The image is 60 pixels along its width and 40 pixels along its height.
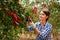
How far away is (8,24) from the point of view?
11.6ft

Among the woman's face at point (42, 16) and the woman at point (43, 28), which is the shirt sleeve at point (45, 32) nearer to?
the woman at point (43, 28)

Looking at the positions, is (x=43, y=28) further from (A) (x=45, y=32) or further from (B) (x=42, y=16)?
(B) (x=42, y=16)

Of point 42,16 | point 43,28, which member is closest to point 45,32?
point 43,28

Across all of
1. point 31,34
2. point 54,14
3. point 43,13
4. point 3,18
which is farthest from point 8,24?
point 54,14

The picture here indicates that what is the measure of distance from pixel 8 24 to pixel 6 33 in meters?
0.14

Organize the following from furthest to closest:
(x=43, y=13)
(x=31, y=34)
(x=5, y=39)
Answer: (x=31, y=34) < (x=43, y=13) < (x=5, y=39)

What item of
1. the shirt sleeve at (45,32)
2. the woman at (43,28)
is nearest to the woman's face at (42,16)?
the woman at (43,28)

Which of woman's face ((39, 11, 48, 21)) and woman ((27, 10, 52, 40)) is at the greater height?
woman's face ((39, 11, 48, 21))

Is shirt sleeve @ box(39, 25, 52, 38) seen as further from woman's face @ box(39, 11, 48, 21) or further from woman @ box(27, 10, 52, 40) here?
woman's face @ box(39, 11, 48, 21)

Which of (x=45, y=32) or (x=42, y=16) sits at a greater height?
(x=42, y=16)

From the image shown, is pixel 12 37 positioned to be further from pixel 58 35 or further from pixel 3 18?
pixel 58 35

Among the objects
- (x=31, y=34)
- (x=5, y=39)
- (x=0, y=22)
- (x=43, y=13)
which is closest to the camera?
(x=0, y=22)

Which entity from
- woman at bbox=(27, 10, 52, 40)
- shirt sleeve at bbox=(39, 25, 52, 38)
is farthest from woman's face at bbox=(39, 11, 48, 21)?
shirt sleeve at bbox=(39, 25, 52, 38)

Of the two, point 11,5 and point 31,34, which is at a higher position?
point 11,5
